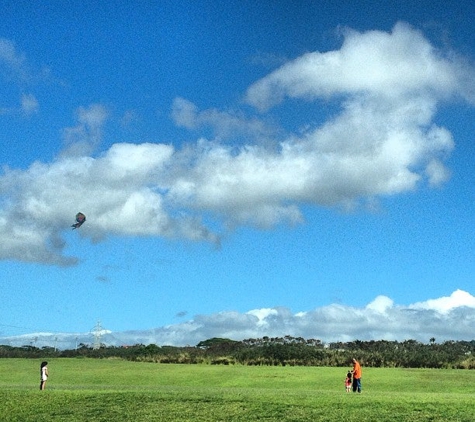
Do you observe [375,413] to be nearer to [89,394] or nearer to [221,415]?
[221,415]

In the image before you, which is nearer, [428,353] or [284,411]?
[284,411]

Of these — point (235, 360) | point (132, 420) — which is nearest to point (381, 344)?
point (235, 360)

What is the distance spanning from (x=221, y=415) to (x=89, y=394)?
10968 mm

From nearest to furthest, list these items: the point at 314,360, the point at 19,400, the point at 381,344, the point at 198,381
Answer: the point at 19,400
the point at 198,381
the point at 314,360
the point at 381,344

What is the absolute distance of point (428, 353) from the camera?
9281cm

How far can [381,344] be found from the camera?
114500mm

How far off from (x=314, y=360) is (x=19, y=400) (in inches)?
2132

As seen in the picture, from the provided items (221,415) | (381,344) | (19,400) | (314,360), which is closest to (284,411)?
(221,415)

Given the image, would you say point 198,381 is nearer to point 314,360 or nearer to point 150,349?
point 314,360

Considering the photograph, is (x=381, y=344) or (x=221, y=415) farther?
(x=381, y=344)

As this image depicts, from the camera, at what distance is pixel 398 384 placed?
64812 mm

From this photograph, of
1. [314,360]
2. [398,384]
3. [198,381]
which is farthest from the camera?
[314,360]

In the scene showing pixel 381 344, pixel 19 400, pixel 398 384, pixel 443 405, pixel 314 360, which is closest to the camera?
pixel 443 405

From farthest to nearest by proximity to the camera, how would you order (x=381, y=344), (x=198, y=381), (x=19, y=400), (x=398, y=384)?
(x=381, y=344) < (x=198, y=381) < (x=398, y=384) < (x=19, y=400)
